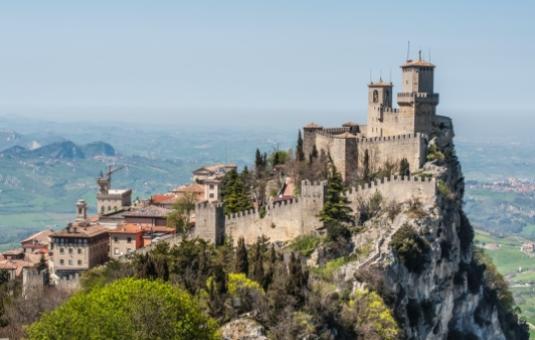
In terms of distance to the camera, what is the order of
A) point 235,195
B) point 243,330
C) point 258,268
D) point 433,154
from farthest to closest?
point 235,195 < point 433,154 < point 258,268 < point 243,330

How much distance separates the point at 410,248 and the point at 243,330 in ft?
53.9

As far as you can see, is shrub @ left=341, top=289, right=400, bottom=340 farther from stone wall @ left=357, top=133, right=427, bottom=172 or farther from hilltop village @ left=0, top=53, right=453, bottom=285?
stone wall @ left=357, top=133, right=427, bottom=172

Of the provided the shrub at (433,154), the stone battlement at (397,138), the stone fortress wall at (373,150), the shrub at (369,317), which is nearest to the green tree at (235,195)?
the stone fortress wall at (373,150)

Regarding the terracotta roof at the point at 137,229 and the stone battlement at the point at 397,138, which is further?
the terracotta roof at the point at 137,229

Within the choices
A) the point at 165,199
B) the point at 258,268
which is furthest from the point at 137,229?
the point at 258,268

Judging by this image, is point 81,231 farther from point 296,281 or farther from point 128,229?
point 296,281

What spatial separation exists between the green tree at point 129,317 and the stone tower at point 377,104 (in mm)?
31231

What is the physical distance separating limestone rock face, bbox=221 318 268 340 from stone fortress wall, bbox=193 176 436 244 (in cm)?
1353

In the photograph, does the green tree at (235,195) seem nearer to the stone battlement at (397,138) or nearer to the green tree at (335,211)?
the green tree at (335,211)

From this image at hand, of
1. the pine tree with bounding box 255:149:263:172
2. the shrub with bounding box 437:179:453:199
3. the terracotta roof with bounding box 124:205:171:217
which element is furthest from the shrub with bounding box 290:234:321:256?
the pine tree with bounding box 255:149:263:172

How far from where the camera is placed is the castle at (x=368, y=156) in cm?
6303

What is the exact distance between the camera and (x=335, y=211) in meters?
62.0

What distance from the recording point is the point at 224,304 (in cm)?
5072

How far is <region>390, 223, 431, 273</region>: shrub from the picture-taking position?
6119 centimetres
